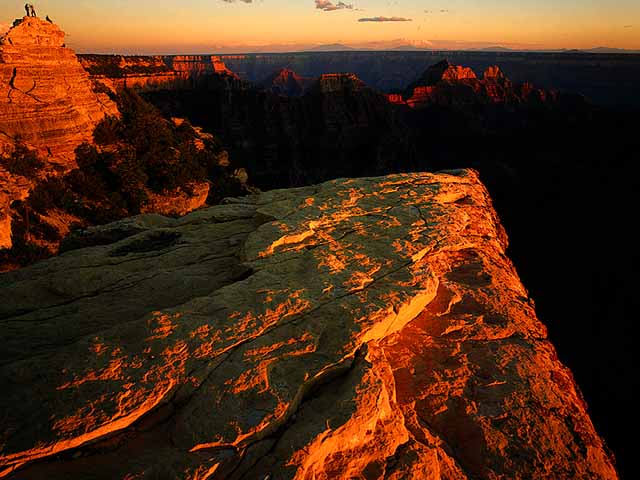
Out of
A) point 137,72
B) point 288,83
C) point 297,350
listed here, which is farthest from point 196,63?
point 297,350

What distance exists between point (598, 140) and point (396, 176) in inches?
2575

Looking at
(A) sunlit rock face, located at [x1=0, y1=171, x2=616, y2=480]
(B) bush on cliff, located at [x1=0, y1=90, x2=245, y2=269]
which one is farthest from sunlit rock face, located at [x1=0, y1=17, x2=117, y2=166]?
(A) sunlit rock face, located at [x1=0, y1=171, x2=616, y2=480]

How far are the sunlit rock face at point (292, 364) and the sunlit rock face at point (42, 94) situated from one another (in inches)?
1036

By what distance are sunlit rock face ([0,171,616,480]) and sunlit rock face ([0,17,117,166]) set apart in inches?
1036

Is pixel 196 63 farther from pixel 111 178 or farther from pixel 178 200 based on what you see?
pixel 111 178

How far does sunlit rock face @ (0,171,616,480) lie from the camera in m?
4.54

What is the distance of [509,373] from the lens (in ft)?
21.9

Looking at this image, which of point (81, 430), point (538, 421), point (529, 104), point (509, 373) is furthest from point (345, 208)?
point (529, 104)

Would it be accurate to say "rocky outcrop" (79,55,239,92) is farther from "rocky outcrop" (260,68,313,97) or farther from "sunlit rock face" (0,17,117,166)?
"rocky outcrop" (260,68,313,97)

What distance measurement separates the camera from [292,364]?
18.8ft

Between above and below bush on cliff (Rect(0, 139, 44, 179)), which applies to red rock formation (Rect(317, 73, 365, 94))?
above

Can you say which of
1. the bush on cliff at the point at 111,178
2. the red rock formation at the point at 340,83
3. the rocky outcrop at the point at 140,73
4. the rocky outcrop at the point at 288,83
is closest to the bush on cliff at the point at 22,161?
the bush on cliff at the point at 111,178

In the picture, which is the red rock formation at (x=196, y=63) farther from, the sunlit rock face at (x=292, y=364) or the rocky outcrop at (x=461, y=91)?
the sunlit rock face at (x=292, y=364)

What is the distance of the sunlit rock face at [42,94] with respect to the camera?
1117 inches
